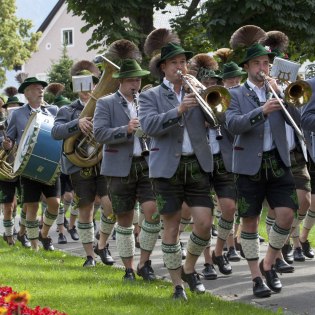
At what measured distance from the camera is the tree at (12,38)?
50.8 metres

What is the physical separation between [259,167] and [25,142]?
4.18 m

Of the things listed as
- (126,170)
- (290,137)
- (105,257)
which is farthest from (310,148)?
(105,257)

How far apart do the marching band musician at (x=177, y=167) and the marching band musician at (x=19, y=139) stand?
3.90 metres

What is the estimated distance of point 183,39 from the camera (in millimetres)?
25469

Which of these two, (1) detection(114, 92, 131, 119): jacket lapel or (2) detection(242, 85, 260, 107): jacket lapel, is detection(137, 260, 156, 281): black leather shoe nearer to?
(1) detection(114, 92, 131, 119): jacket lapel

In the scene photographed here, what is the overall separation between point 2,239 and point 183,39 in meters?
11.1

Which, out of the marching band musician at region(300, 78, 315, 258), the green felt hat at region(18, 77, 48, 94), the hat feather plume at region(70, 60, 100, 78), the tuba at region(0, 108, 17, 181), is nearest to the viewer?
the marching band musician at region(300, 78, 315, 258)

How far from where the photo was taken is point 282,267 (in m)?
10.1

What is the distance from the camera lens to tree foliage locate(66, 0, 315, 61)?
70.8ft

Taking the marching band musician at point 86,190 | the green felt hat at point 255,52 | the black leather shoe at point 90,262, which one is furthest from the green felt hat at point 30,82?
the green felt hat at point 255,52

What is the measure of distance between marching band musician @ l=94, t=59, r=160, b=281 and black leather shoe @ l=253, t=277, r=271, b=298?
139 centimetres

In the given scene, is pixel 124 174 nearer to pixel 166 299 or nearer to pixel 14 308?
pixel 166 299

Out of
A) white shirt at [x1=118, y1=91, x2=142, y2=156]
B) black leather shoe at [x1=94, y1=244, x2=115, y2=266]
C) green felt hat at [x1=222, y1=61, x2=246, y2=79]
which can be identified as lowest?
black leather shoe at [x1=94, y1=244, x2=115, y2=266]

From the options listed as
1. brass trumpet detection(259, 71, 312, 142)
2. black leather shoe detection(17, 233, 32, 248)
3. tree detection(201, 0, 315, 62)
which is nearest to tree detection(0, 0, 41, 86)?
tree detection(201, 0, 315, 62)
